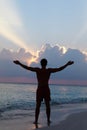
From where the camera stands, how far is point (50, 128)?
40.0ft

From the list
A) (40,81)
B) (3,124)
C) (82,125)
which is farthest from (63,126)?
(3,124)

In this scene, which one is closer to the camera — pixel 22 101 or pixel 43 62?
pixel 43 62

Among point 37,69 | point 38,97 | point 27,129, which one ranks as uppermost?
point 37,69

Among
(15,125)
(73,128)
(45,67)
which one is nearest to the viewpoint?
(73,128)

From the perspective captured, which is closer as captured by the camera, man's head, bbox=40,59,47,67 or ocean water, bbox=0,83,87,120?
man's head, bbox=40,59,47,67

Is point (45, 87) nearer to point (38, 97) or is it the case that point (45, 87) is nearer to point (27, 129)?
point (38, 97)

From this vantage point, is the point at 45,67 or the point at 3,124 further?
the point at 3,124

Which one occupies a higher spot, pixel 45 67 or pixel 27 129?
pixel 45 67

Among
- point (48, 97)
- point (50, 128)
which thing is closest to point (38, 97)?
point (48, 97)

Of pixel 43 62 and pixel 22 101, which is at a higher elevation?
pixel 22 101

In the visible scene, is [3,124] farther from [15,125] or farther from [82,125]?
[82,125]

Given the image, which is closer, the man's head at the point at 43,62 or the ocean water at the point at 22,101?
the man's head at the point at 43,62

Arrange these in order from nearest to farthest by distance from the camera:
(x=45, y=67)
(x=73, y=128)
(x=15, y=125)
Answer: (x=73, y=128) → (x=45, y=67) → (x=15, y=125)

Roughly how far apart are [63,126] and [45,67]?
1.84m
